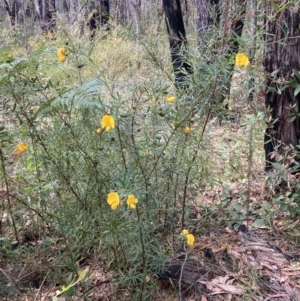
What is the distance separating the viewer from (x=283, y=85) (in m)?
2.47

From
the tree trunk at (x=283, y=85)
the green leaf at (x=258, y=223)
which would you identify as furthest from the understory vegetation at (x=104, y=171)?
the tree trunk at (x=283, y=85)

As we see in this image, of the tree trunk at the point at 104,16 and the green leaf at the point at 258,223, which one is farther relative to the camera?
the green leaf at the point at 258,223

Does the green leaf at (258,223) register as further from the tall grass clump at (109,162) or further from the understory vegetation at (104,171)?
the tall grass clump at (109,162)

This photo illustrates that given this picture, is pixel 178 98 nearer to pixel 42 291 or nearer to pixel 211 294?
pixel 211 294

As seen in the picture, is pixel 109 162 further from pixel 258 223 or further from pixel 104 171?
pixel 258 223

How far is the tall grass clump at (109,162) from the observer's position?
1.76 metres

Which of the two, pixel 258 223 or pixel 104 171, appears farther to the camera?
pixel 258 223

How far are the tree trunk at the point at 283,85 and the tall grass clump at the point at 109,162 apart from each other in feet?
1.87

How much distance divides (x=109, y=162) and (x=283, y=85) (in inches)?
48.7

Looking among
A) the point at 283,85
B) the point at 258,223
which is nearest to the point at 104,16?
the point at 283,85

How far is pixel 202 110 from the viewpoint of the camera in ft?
6.31

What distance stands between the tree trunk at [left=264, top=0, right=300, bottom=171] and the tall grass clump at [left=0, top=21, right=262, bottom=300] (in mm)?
569

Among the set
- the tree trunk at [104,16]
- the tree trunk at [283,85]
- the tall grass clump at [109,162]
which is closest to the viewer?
the tall grass clump at [109,162]

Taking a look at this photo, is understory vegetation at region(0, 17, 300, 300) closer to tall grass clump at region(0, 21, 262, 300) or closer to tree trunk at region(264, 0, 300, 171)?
tall grass clump at region(0, 21, 262, 300)
